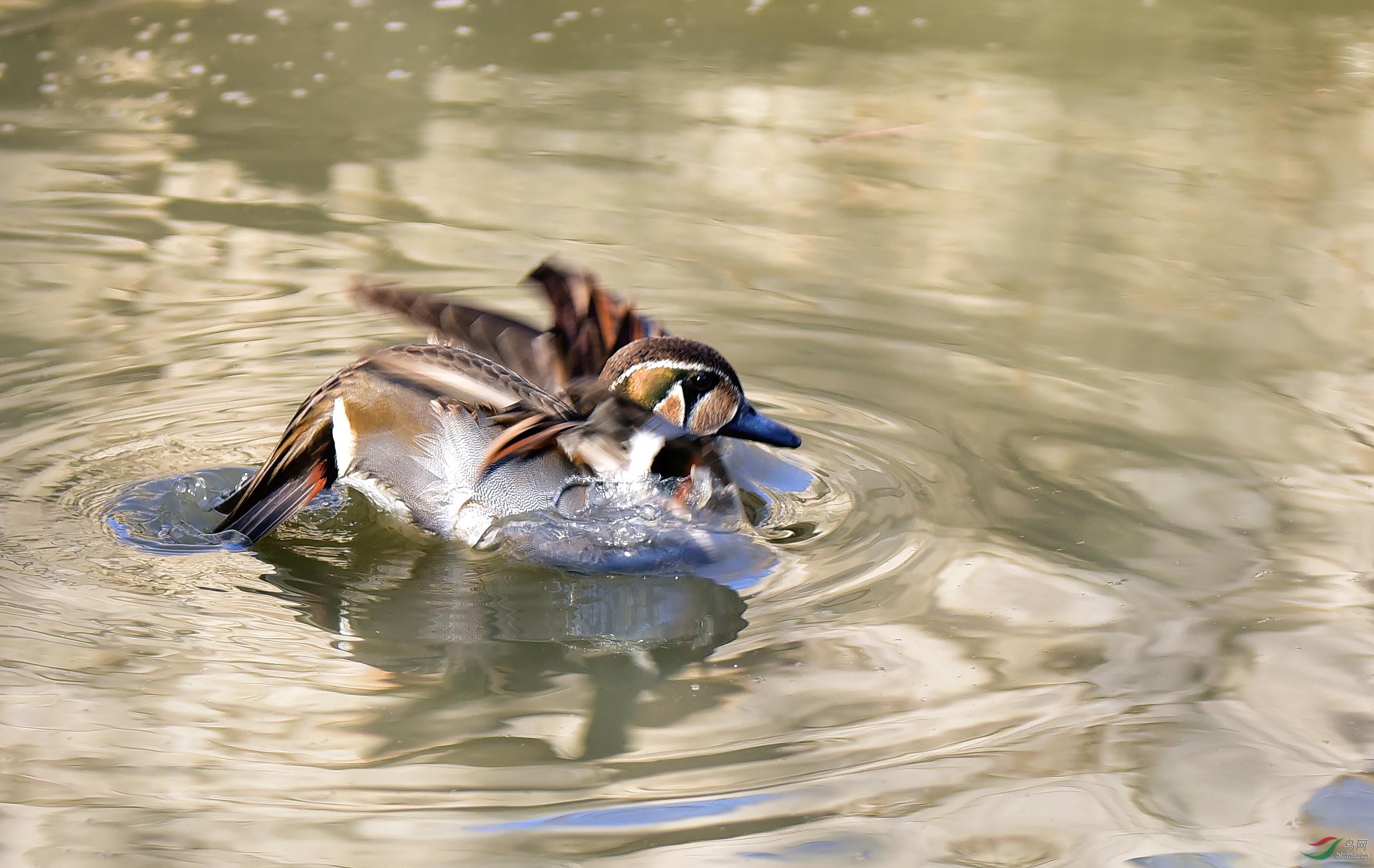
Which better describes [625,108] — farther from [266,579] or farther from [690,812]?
[690,812]

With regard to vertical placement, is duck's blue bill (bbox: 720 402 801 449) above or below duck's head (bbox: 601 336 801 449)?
below

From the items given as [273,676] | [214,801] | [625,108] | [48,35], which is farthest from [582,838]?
[48,35]

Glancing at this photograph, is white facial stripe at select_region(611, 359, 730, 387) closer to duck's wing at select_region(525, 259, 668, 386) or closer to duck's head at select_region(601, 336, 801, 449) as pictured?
duck's head at select_region(601, 336, 801, 449)

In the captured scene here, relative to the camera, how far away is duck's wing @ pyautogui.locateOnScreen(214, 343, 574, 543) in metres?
4.55

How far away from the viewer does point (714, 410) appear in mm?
5070

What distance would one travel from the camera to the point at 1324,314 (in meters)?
6.70

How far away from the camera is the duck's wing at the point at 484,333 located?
5.50 m

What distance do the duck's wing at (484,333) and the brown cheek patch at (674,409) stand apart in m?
0.58

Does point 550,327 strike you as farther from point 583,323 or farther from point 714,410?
point 714,410
